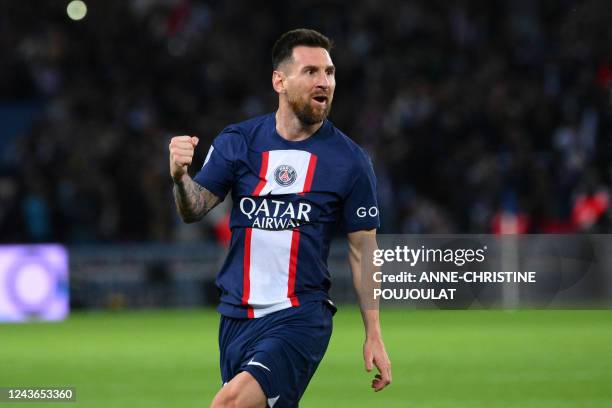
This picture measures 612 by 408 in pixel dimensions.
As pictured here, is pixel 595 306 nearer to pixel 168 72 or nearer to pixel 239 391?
pixel 168 72

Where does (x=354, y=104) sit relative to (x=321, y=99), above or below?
above

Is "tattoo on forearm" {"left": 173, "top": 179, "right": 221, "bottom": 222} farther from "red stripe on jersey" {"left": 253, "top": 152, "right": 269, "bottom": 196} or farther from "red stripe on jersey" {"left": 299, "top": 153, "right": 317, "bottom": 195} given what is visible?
"red stripe on jersey" {"left": 299, "top": 153, "right": 317, "bottom": 195}

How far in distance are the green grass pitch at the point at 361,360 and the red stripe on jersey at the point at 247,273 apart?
374 centimetres

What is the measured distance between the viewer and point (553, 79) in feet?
70.1

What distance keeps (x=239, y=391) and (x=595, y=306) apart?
41.5ft

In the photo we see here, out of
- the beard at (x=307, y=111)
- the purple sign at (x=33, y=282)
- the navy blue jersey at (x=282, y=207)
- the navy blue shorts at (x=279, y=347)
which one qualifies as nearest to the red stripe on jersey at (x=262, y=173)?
the navy blue jersey at (x=282, y=207)

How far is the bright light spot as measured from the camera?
24141 mm

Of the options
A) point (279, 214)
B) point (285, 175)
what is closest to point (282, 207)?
point (279, 214)

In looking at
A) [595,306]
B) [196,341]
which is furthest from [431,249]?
[595,306]

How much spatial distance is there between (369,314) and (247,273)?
525mm

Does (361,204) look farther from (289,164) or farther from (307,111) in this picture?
(307,111)

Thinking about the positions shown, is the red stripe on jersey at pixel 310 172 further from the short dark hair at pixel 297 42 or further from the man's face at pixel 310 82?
the short dark hair at pixel 297 42

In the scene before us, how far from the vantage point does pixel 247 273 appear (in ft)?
18.8

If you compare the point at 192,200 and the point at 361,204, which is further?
the point at 361,204
